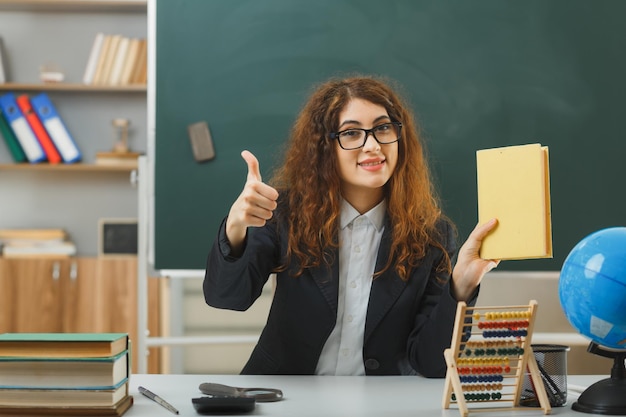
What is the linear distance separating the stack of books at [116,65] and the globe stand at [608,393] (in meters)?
3.29

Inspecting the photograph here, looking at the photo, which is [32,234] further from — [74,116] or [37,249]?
[74,116]

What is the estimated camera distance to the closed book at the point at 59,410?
134 cm

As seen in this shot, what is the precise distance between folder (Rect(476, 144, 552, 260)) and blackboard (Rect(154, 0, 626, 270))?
1685 millimetres

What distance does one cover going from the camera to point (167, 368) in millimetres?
3652

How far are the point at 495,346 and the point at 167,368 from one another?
8.13 feet

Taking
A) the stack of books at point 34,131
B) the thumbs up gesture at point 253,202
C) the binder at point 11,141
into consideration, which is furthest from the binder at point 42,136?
the thumbs up gesture at point 253,202

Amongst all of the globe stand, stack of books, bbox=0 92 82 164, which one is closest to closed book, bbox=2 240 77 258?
stack of books, bbox=0 92 82 164

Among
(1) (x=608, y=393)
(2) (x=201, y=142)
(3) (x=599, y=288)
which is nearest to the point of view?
(3) (x=599, y=288)

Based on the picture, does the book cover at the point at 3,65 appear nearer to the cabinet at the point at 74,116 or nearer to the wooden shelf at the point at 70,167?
the cabinet at the point at 74,116

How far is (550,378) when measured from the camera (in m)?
1.45

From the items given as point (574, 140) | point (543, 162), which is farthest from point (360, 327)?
point (574, 140)

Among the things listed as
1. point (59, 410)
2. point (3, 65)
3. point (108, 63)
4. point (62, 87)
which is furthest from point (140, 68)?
point (59, 410)

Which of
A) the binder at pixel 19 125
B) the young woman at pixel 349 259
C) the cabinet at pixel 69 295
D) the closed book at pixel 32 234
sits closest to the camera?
the young woman at pixel 349 259

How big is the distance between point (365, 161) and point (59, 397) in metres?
1.01
